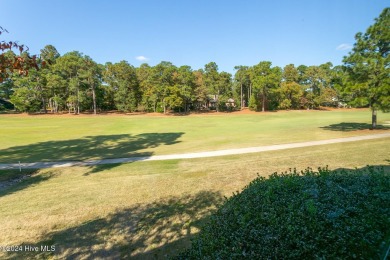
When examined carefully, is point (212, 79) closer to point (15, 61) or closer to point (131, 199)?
point (131, 199)

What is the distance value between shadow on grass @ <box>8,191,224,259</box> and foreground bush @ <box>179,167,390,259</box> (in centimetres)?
162

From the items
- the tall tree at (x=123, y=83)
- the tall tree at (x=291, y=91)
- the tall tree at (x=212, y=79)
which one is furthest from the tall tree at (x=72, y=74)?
the tall tree at (x=291, y=91)

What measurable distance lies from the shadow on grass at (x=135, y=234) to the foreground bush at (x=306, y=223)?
162 cm

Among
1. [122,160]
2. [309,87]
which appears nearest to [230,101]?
[309,87]

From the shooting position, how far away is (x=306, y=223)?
2.60 metres

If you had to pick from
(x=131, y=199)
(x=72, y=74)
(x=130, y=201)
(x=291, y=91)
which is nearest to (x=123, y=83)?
(x=72, y=74)

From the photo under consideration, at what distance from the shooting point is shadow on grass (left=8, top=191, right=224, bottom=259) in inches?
183

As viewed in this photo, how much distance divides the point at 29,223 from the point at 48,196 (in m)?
2.10

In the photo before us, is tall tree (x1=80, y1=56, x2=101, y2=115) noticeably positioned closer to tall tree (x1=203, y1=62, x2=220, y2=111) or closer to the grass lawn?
tall tree (x1=203, y1=62, x2=220, y2=111)

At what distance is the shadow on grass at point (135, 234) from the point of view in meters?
4.64

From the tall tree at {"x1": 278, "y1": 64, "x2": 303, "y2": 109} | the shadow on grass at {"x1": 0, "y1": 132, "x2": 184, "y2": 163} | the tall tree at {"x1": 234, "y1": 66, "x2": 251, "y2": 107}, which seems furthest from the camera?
the tall tree at {"x1": 234, "y1": 66, "x2": 251, "y2": 107}

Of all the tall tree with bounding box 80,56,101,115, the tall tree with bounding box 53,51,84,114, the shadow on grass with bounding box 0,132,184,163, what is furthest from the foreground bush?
the tall tree with bounding box 80,56,101,115

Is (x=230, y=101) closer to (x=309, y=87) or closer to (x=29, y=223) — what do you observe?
(x=309, y=87)

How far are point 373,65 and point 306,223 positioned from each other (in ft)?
66.5
